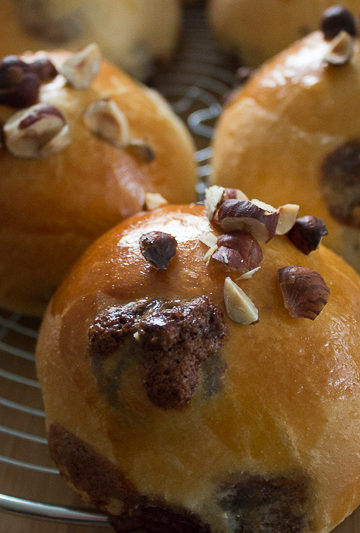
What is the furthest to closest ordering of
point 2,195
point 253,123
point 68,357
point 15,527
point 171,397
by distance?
point 253,123, point 2,195, point 15,527, point 68,357, point 171,397

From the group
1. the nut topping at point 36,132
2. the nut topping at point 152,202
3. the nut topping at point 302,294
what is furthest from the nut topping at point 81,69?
the nut topping at point 302,294

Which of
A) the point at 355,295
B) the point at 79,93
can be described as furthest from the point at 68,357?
the point at 79,93

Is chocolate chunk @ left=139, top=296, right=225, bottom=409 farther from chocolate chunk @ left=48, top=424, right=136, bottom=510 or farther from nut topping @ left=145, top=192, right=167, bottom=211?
nut topping @ left=145, top=192, right=167, bottom=211

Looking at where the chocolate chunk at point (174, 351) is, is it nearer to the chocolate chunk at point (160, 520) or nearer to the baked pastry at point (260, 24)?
the chocolate chunk at point (160, 520)

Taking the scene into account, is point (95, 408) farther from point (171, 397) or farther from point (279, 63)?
point (279, 63)

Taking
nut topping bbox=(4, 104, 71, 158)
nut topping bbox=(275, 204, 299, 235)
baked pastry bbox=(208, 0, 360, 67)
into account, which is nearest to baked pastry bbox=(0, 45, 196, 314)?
nut topping bbox=(4, 104, 71, 158)

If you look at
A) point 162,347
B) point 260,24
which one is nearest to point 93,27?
point 260,24
